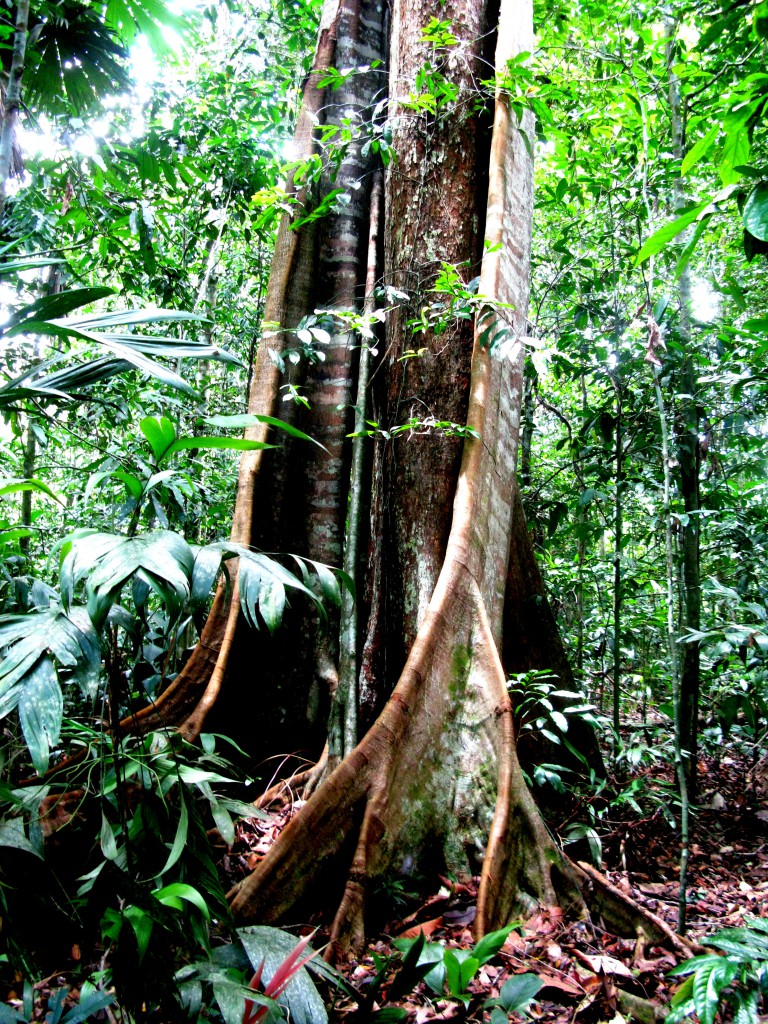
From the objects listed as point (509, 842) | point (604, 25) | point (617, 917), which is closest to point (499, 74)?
point (604, 25)

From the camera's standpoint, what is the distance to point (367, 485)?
334 centimetres

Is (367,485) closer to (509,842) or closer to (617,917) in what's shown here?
(509,842)

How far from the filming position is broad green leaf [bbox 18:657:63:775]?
45.1 inches

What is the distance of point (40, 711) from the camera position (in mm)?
1196

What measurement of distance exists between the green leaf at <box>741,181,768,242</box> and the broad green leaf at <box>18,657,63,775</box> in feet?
4.99

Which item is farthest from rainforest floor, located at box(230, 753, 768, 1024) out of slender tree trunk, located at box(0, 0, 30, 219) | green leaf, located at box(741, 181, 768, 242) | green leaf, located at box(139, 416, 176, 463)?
slender tree trunk, located at box(0, 0, 30, 219)

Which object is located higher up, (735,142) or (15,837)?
(735,142)

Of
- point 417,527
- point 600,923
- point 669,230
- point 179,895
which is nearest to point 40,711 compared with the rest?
point 179,895

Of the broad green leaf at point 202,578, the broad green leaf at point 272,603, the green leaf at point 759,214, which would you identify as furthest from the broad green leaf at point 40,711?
the green leaf at point 759,214

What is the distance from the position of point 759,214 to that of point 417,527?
2.03m

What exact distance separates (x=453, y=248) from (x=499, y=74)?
2.77 feet

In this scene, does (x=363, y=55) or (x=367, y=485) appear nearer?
(x=367, y=485)

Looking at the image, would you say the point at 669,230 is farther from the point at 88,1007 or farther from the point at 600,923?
the point at 600,923

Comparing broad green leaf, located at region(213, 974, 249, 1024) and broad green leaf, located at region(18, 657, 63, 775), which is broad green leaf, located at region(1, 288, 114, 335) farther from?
broad green leaf, located at region(213, 974, 249, 1024)
